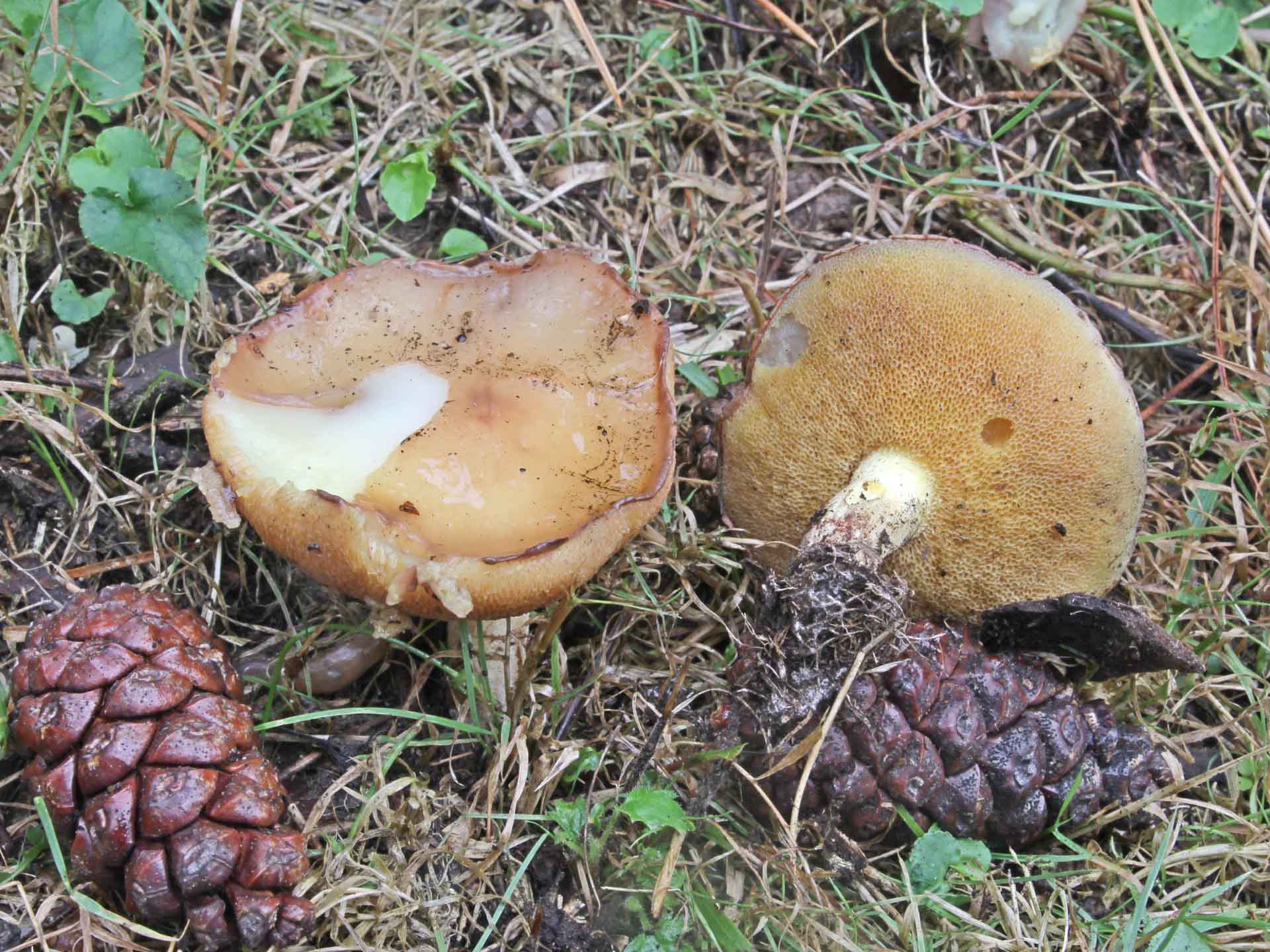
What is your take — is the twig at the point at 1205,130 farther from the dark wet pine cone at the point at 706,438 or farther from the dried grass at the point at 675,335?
the dark wet pine cone at the point at 706,438

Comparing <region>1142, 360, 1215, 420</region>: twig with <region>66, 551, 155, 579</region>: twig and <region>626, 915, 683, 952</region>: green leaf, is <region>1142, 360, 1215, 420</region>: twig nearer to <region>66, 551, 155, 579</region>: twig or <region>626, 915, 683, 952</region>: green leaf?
<region>626, 915, 683, 952</region>: green leaf

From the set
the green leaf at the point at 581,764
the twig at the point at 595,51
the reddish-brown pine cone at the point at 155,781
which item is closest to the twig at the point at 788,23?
the twig at the point at 595,51

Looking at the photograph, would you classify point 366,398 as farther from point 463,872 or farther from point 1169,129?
point 1169,129

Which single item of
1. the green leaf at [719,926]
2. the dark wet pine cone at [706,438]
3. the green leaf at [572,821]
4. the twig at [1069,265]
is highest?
the twig at [1069,265]

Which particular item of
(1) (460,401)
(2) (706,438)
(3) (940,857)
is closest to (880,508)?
(2) (706,438)

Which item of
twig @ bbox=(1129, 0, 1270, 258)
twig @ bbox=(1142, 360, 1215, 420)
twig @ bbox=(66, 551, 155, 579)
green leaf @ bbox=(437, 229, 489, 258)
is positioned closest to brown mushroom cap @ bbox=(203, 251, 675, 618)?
green leaf @ bbox=(437, 229, 489, 258)

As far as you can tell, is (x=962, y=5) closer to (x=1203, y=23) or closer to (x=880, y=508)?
(x=1203, y=23)

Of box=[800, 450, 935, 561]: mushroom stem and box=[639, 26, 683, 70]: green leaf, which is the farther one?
box=[639, 26, 683, 70]: green leaf
